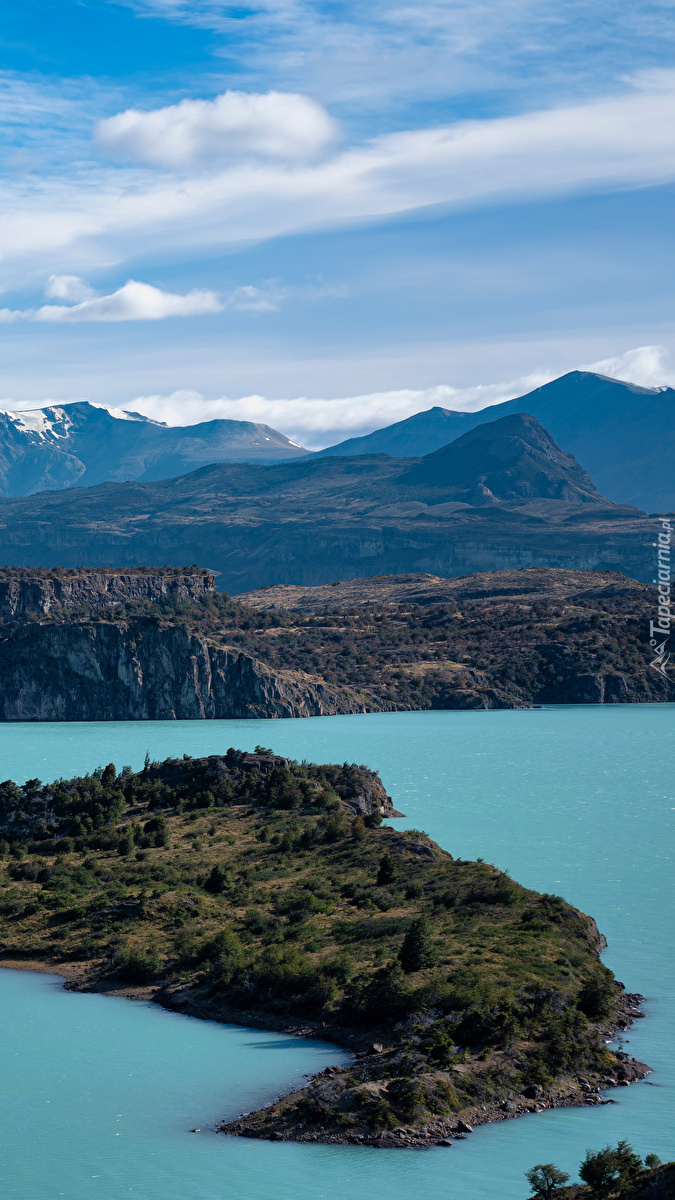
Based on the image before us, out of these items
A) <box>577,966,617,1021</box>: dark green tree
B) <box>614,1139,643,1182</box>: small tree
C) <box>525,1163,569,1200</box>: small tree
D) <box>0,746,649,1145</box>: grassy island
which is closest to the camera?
<box>614,1139,643,1182</box>: small tree

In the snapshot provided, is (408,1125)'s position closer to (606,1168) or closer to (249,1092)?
(249,1092)

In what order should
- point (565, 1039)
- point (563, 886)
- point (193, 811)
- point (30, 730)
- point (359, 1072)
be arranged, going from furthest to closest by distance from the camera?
point (30, 730) → point (193, 811) → point (563, 886) → point (565, 1039) → point (359, 1072)

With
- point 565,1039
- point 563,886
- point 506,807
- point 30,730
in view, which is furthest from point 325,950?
point 30,730

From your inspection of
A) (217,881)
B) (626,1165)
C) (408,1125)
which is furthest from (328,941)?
(626,1165)

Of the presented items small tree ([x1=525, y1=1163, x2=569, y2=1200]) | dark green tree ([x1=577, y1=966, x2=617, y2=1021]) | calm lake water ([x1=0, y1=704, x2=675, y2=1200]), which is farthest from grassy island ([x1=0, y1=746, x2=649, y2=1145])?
small tree ([x1=525, y1=1163, x2=569, y2=1200])

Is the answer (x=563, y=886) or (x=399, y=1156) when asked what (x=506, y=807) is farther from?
(x=399, y=1156)

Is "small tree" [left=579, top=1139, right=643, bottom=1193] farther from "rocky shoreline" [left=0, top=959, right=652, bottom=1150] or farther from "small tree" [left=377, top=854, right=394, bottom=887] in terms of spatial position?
"small tree" [left=377, top=854, right=394, bottom=887]
